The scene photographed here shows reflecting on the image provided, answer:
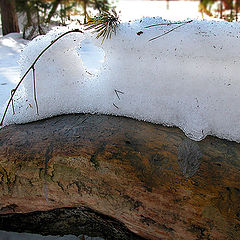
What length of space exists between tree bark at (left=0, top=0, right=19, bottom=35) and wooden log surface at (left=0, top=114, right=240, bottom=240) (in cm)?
601

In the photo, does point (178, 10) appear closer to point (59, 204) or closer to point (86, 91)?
point (86, 91)

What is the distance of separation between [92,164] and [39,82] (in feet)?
1.87

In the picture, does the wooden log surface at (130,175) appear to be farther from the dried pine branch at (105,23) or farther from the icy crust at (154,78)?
the dried pine branch at (105,23)

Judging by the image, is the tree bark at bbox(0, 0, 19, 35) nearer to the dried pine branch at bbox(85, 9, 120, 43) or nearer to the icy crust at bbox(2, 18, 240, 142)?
the icy crust at bbox(2, 18, 240, 142)

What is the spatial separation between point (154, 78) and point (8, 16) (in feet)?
20.6

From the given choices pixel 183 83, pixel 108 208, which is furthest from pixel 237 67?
pixel 108 208

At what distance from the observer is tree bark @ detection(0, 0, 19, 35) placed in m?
5.86

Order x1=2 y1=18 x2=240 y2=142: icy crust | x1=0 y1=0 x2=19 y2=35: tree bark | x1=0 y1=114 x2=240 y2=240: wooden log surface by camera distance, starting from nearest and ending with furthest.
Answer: x1=0 y1=114 x2=240 y2=240: wooden log surface, x1=2 y1=18 x2=240 y2=142: icy crust, x1=0 y1=0 x2=19 y2=35: tree bark

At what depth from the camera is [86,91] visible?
1224 mm

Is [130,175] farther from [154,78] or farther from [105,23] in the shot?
[105,23]

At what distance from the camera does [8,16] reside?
5.95 m

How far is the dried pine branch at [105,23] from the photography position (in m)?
1.08

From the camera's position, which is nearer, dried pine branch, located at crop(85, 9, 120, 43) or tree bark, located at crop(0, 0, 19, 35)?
dried pine branch, located at crop(85, 9, 120, 43)

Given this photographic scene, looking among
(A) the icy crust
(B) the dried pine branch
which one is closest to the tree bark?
(A) the icy crust
